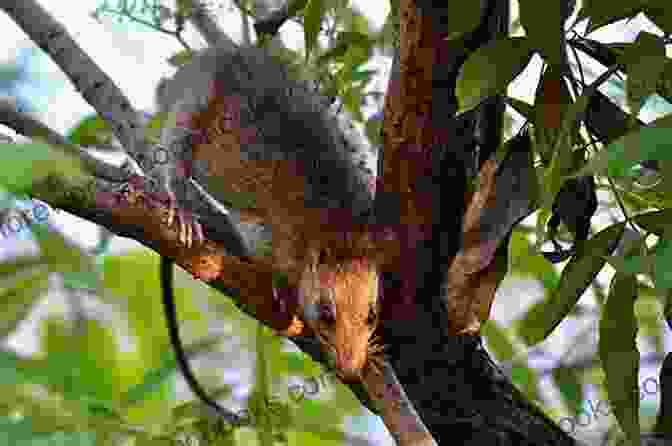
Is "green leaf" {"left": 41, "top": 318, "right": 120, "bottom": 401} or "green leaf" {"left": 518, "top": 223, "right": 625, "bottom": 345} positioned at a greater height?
"green leaf" {"left": 41, "top": 318, "right": 120, "bottom": 401}

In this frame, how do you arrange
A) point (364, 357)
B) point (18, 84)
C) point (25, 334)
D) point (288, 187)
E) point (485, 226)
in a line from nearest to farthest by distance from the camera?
point (485, 226)
point (364, 357)
point (18, 84)
point (25, 334)
point (288, 187)

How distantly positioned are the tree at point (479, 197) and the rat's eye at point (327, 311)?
0.75 ft

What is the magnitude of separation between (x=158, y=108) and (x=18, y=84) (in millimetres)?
352

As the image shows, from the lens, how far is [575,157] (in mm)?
1226

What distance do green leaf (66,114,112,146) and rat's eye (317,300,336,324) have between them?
0.48 meters

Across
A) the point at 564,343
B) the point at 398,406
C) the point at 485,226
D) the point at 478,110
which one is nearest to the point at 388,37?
the point at 478,110

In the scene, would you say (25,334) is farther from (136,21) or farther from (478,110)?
(478,110)

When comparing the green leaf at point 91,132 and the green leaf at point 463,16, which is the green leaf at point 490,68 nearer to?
the green leaf at point 463,16

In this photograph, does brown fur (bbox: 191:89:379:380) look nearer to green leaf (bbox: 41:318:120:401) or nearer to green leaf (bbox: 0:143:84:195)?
green leaf (bbox: 41:318:120:401)

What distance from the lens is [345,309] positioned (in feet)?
5.49

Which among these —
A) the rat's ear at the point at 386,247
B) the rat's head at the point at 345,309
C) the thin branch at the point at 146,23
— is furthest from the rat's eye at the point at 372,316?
the thin branch at the point at 146,23

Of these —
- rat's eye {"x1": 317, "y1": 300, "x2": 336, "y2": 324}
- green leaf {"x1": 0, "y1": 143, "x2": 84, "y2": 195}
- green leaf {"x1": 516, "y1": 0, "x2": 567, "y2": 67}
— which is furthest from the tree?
green leaf {"x1": 0, "y1": 143, "x2": 84, "y2": 195}

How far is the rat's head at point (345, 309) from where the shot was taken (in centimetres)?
149

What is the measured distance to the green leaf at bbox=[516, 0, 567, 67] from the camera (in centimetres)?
108
